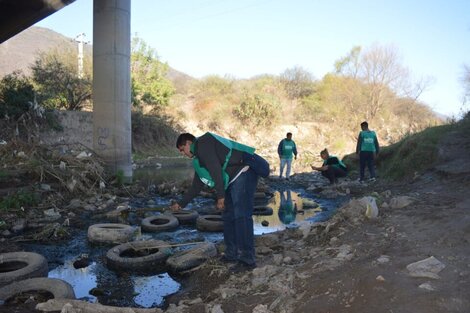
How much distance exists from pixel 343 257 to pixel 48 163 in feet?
29.1

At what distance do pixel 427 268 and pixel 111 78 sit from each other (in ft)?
38.6

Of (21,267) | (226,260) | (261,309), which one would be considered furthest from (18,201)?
(261,309)

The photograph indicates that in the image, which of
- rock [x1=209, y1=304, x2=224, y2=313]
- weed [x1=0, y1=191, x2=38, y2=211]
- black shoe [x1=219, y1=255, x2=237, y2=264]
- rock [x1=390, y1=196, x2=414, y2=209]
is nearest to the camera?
rock [x1=209, y1=304, x2=224, y2=313]

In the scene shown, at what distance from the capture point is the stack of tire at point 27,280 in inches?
158

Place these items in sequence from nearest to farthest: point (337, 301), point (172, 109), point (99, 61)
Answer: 1. point (337, 301)
2. point (99, 61)
3. point (172, 109)

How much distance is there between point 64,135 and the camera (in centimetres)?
2106

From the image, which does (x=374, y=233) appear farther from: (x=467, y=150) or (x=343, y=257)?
(x=467, y=150)

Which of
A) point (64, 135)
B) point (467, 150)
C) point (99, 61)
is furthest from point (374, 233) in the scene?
point (64, 135)

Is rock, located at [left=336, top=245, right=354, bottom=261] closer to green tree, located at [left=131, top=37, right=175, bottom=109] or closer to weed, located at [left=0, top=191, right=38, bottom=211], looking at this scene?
weed, located at [left=0, top=191, right=38, bottom=211]

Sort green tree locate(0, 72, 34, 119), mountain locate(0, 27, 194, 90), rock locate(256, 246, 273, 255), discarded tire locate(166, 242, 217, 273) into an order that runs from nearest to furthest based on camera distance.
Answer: discarded tire locate(166, 242, 217, 273) < rock locate(256, 246, 273, 255) < green tree locate(0, 72, 34, 119) < mountain locate(0, 27, 194, 90)

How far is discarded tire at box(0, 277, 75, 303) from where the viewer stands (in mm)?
3979

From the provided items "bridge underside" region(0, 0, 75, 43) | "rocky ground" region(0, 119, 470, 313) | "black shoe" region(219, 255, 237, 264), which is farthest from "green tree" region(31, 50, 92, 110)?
"black shoe" region(219, 255, 237, 264)

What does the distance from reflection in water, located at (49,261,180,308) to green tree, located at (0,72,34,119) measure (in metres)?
14.2

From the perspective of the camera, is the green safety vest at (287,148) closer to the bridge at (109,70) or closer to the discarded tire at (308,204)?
the discarded tire at (308,204)
